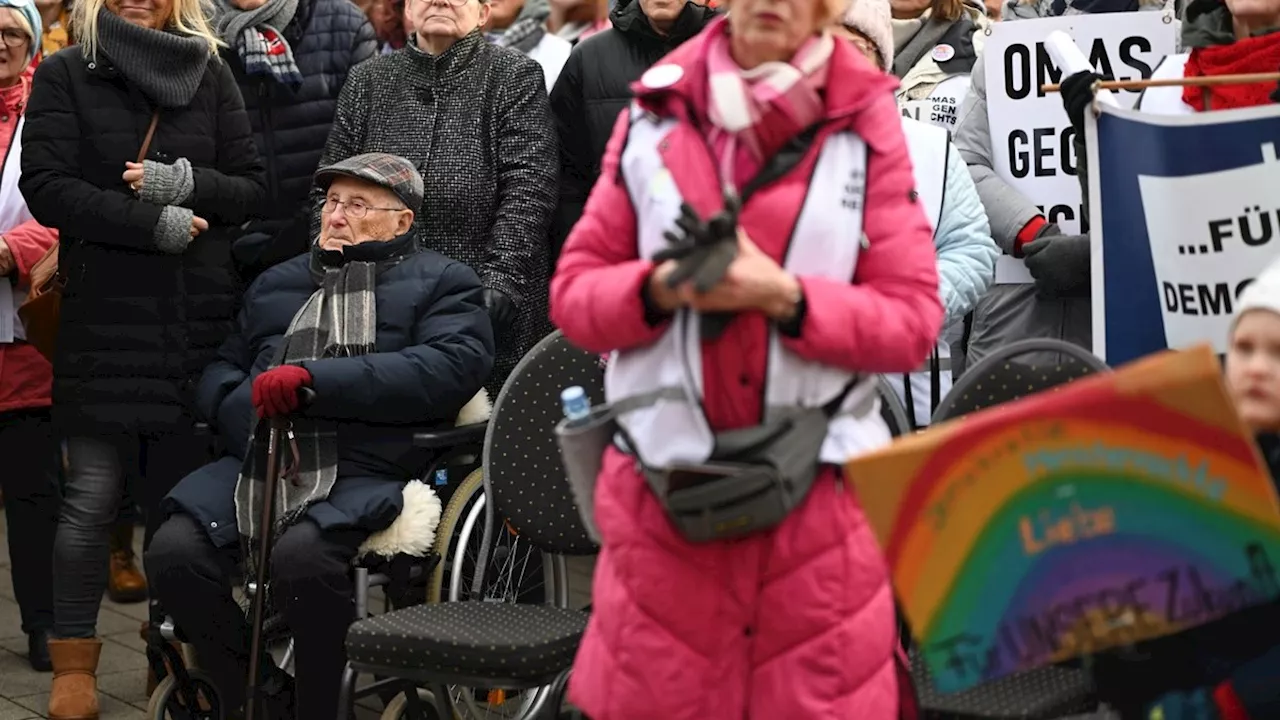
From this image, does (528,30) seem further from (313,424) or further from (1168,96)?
(1168,96)

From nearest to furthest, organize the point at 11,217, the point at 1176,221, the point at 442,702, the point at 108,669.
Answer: the point at 1176,221 → the point at 442,702 → the point at 108,669 → the point at 11,217

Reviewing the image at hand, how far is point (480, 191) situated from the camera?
566cm

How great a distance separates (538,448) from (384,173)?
1.03m

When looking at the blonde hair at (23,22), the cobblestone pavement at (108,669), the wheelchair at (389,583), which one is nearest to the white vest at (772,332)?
the wheelchair at (389,583)

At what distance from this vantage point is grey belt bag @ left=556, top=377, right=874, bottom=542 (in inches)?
118

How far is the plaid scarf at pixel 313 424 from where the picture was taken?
4.96 m

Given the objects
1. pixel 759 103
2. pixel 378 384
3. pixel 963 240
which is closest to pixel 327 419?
pixel 378 384

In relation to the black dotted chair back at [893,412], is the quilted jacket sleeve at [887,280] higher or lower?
higher

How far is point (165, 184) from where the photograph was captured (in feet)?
18.4

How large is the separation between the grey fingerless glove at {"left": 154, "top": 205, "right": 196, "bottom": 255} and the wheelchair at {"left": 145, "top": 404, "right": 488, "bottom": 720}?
103 centimetres

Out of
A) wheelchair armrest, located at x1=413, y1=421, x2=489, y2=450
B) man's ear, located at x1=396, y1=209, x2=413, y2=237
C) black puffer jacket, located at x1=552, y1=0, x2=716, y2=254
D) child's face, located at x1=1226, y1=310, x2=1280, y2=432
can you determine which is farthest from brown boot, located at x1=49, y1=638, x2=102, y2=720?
child's face, located at x1=1226, y1=310, x2=1280, y2=432

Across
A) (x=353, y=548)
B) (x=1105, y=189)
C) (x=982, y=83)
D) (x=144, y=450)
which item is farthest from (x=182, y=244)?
(x=1105, y=189)

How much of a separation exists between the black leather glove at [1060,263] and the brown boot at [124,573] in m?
3.52

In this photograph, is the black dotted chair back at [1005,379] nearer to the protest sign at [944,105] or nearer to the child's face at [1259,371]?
the child's face at [1259,371]
